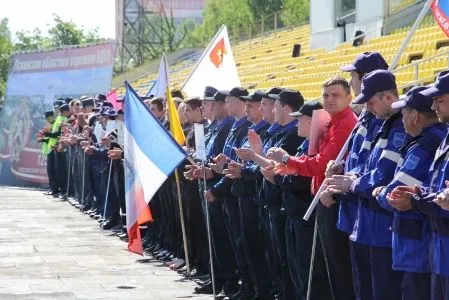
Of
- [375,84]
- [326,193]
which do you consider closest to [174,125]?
[326,193]

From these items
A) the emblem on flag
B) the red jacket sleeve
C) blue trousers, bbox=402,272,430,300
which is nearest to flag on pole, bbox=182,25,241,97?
the emblem on flag

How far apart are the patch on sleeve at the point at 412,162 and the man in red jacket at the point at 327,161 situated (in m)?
1.36

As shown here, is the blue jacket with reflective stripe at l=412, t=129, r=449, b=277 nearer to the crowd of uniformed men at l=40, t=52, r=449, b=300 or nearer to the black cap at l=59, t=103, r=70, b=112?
the crowd of uniformed men at l=40, t=52, r=449, b=300

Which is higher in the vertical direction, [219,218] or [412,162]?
[412,162]

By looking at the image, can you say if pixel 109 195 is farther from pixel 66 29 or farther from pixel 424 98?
pixel 66 29

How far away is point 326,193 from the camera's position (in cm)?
699

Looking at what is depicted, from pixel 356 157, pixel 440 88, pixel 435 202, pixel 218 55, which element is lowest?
pixel 435 202

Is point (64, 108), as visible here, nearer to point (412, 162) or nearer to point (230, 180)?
point (230, 180)

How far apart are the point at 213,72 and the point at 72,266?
2949 millimetres

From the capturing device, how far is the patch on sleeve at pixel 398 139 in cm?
632

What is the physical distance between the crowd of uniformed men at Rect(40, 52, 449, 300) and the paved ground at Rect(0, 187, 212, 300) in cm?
55

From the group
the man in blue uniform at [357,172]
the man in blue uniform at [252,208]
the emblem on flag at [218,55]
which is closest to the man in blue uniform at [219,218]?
the man in blue uniform at [252,208]

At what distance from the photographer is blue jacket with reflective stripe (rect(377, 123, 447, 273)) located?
5879 millimetres

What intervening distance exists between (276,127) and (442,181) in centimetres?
330
